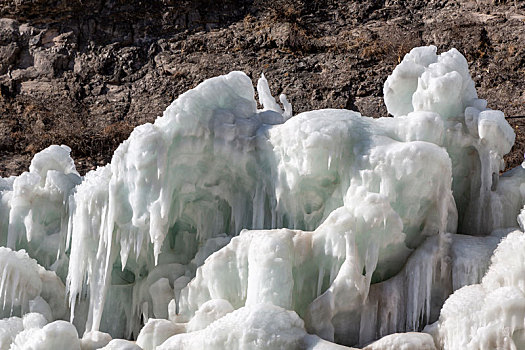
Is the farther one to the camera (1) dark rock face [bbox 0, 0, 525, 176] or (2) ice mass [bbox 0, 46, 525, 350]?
(1) dark rock face [bbox 0, 0, 525, 176]

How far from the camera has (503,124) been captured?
9.56 m

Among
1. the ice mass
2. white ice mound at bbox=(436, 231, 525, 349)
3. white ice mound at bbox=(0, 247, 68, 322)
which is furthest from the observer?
white ice mound at bbox=(0, 247, 68, 322)

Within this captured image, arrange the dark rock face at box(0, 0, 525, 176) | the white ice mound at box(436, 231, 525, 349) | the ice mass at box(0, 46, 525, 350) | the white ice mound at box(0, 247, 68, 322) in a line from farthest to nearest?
the dark rock face at box(0, 0, 525, 176), the white ice mound at box(0, 247, 68, 322), the ice mass at box(0, 46, 525, 350), the white ice mound at box(436, 231, 525, 349)

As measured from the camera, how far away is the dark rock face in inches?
757

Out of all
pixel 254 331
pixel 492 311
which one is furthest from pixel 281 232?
pixel 492 311

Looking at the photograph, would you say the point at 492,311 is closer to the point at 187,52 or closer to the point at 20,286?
the point at 20,286

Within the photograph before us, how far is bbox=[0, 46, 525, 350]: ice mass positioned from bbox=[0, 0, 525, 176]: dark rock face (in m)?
8.77

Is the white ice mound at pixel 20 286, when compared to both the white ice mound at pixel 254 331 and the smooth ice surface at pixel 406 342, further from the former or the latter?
the smooth ice surface at pixel 406 342

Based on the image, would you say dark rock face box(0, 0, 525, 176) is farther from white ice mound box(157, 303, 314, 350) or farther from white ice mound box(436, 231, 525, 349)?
white ice mound box(157, 303, 314, 350)

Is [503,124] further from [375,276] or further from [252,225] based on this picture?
[252,225]

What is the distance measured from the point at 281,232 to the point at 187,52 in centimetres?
1256

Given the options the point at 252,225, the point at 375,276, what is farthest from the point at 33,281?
the point at 375,276

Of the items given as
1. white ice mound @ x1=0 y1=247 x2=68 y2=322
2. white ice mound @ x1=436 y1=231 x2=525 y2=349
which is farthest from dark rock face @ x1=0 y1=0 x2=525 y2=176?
white ice mound @ x1=436 y1=231 x2=525 y2=349

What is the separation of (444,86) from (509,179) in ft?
4.40
